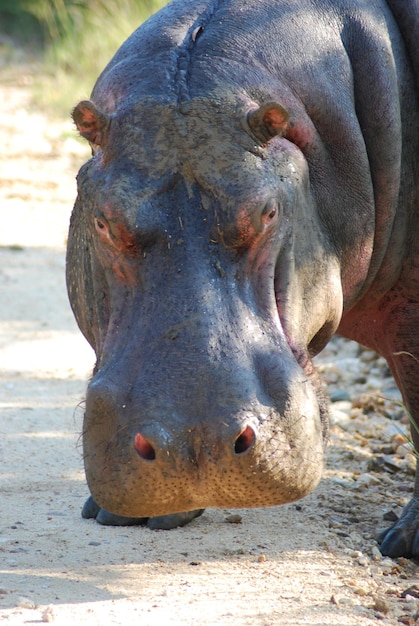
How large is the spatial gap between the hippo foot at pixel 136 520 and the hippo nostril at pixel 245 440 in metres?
1.23

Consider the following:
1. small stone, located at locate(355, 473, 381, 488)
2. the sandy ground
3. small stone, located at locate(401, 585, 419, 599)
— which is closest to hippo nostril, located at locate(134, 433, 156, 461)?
the sandy ground

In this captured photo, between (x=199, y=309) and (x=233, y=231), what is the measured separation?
0.25 meters

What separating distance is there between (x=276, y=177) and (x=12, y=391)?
2757mm

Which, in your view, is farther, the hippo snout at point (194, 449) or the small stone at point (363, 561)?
the small stone at point (363, 561)

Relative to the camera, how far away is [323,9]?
3.65 metres

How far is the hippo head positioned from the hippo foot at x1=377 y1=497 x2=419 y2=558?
0.78 metres

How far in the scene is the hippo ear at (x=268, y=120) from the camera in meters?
3.07

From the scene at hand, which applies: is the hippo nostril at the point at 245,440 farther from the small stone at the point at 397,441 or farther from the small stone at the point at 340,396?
the small stone at the point at 340,396

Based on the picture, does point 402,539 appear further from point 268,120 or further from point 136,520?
point 268,120

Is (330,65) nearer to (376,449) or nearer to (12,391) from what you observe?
(376,449)

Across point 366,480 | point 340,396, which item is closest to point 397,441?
point 366,480

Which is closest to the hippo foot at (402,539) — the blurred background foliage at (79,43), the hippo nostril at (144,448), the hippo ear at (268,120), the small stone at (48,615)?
the small stone at (48,615)

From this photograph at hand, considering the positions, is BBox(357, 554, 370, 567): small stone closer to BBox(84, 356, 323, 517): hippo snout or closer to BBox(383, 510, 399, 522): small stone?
BBox(383, 510, 399, 522): small stone

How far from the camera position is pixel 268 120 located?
311 cm
